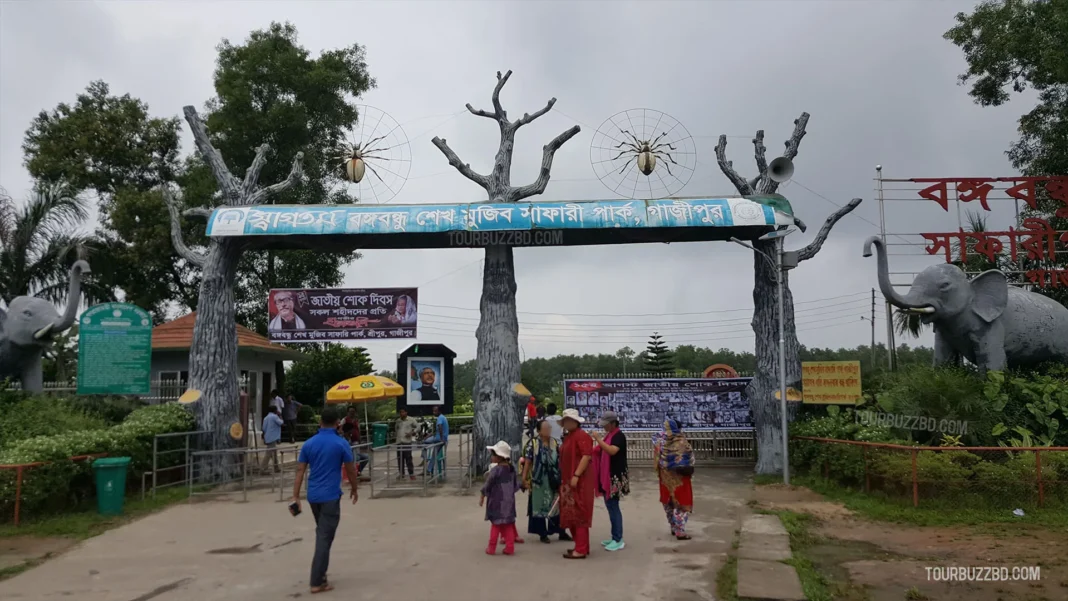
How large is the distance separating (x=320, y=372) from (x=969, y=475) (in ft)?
78.8

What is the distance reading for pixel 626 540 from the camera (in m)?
9.41

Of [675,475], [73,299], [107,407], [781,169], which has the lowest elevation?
[675,475]

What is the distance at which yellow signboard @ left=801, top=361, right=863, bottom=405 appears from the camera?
570 inches

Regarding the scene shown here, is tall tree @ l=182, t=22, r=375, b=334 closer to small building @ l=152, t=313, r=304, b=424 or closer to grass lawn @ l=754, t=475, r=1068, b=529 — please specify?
small building @ l=152, t=313, r=304, b=424

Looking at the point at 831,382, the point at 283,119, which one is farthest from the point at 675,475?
the point at 283,119

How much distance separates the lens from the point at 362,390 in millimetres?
17406

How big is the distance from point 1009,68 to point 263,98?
922 inches

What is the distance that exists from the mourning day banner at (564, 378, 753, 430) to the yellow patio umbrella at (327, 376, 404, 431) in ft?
13.1

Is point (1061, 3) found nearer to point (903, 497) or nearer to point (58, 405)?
point (903, 497)

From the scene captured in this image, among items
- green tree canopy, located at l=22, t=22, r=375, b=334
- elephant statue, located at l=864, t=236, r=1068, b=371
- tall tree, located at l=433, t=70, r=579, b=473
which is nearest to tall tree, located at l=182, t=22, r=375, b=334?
green tree canopy, located at l=22, t=22, r=375, b=334

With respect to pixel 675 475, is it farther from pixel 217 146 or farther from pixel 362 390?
pixel 217 146

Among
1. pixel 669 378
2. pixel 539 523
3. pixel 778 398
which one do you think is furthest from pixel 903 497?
pixel 669 378

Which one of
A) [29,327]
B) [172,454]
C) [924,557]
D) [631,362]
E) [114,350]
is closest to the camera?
[924,557]

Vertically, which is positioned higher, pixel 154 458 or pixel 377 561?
pixel 154 458
